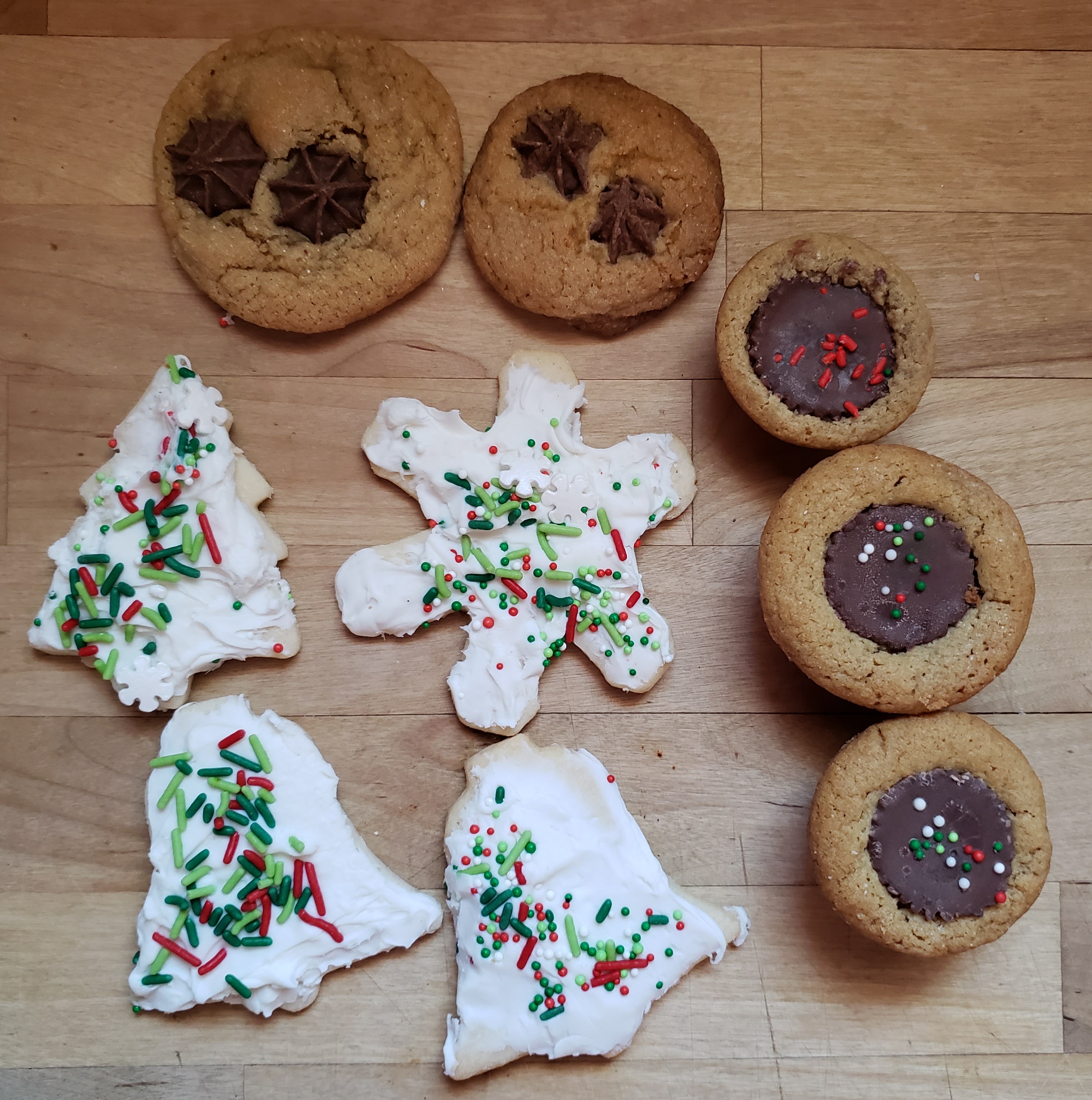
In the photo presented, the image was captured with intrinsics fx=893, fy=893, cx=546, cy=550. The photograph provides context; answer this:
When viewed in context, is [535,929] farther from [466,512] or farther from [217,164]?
[217,164]

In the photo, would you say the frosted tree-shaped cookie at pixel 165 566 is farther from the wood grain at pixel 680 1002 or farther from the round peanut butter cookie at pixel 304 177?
the wood grain at pixel 680 1002

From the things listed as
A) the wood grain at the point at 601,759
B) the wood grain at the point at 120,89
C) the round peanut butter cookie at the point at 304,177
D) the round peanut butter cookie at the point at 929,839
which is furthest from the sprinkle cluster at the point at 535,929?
the wood grain at the point at 120,89

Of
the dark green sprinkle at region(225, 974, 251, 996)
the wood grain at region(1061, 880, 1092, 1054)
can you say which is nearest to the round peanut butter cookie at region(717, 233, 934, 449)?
the wood grain at region(1061, 880, 1092, 1054)

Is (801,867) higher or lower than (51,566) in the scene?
lower

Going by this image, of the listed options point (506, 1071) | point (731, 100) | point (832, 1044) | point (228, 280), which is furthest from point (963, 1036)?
point (228, 280)

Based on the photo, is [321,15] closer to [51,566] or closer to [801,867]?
[51,566]

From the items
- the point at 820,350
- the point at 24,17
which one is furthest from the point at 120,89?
the point at 820,350
